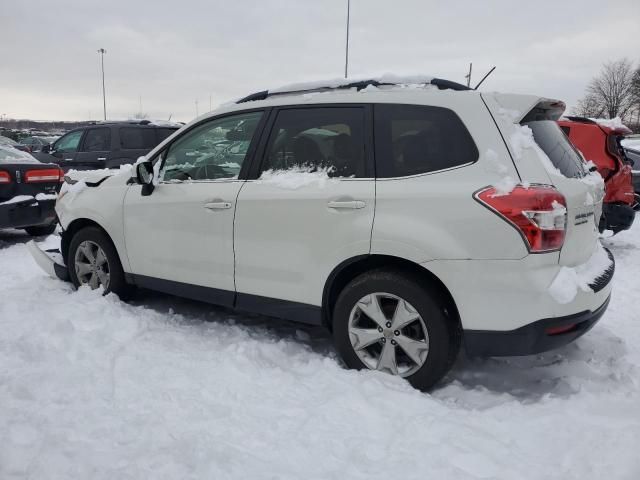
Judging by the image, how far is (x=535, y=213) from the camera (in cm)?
256

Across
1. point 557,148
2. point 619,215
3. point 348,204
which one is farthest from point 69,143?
point 557,148

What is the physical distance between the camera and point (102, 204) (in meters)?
4.33

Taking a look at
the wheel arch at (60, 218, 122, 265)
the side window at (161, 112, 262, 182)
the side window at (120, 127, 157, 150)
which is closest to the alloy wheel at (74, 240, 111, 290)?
the wheel arch at (60, 218, 122, 265)

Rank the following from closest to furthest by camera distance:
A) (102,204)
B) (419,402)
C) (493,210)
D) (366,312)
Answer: (493,210), (419,402), (366,312), (102,204)

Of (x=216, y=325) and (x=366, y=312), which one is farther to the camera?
(x=216, y=325)

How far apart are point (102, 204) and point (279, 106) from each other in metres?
1.92

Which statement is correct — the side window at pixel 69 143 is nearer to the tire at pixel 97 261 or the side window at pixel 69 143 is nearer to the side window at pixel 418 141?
the tire at pixel 97 261

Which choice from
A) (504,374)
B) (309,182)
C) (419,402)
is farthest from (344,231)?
(504,374)

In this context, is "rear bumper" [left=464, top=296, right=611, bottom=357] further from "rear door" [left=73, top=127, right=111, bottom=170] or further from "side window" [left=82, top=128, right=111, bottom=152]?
"side window" [left=82, top=128, right=111, bottom=152]

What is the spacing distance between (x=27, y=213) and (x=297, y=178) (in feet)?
17.4

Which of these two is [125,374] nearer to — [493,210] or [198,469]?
[198,469]

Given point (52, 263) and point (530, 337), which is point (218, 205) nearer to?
point (530, 337)

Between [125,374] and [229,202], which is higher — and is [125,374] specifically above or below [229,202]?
below

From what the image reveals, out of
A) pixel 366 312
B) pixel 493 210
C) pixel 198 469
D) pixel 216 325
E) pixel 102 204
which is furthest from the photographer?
pixel 102 204
